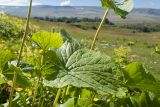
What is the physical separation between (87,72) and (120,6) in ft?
0.78

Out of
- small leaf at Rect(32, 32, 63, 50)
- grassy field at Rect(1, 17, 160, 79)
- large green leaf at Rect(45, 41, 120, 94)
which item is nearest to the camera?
large green leaf at Rect(45, 41, 120, 94)

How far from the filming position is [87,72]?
2.10 ft

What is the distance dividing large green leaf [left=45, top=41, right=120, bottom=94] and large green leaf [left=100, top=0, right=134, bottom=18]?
12cm

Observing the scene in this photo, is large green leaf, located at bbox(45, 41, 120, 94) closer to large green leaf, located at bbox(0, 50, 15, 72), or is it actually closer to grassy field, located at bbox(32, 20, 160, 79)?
large green leaf, located at bbox(0, 50, 15, 72)

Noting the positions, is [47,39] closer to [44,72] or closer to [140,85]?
[44,72]

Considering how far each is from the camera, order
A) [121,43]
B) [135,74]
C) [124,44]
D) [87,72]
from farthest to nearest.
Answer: [124,44] < [121,43] < [135,74] < [87,72]

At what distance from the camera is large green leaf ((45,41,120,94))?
0.60m

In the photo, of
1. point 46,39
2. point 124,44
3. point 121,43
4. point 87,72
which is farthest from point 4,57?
point 124,44

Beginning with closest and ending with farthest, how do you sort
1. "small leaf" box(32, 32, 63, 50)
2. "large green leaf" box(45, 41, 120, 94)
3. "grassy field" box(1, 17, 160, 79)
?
"large green leaf" box(45, 41, 120, 94) < "small leaf" box(32, 32, 63, 50) < "grassy field" box(1, 17, 160, 79)

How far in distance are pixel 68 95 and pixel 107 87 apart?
12.1 inches

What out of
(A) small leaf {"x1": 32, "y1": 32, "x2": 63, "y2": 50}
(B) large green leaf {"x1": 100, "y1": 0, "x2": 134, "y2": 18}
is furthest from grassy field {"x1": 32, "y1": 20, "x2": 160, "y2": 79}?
(A) small leaf {"x1": 32, "y1": 32, "x2": 63, "y2": 50}

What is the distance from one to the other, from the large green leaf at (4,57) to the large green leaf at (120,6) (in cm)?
21

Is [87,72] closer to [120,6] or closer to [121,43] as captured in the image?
[120,6]

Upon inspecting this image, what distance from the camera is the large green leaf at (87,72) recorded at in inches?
23.8
